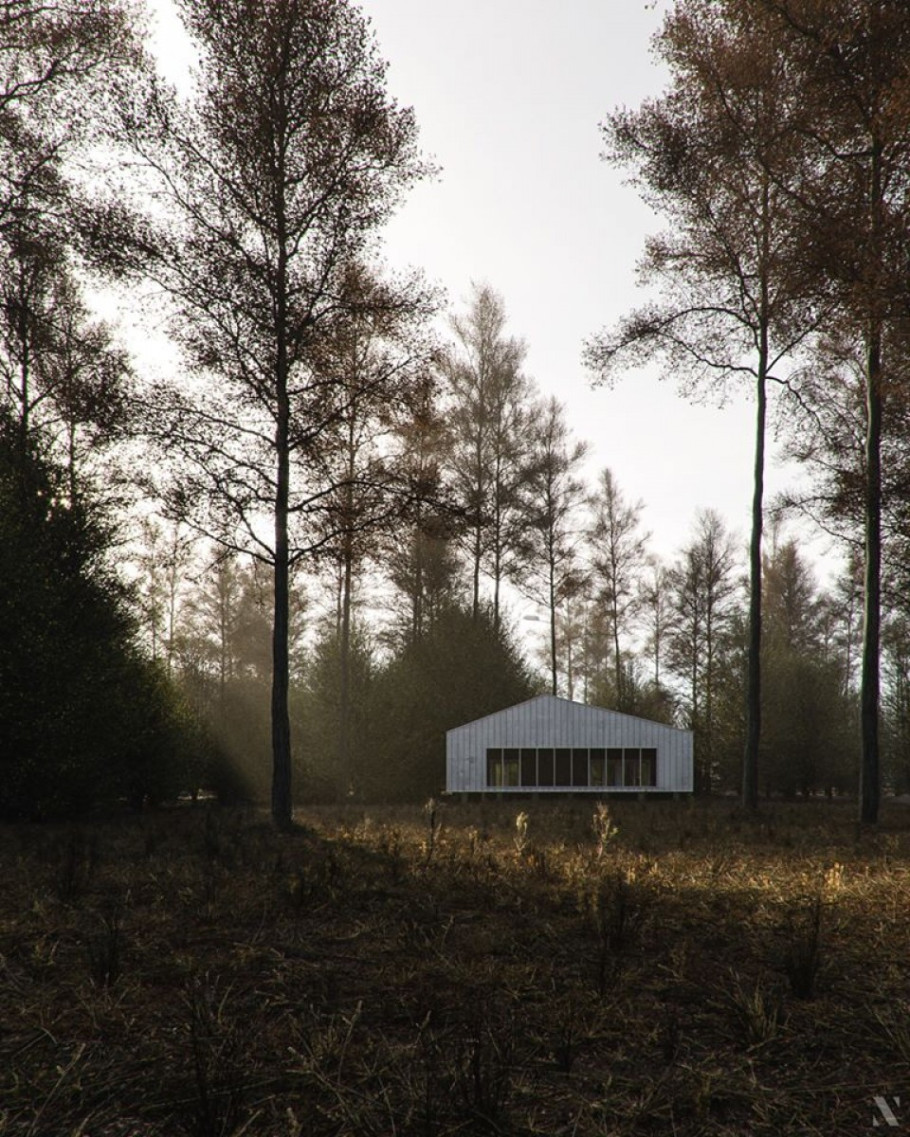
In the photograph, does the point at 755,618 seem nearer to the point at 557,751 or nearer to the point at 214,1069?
the point at 557,751

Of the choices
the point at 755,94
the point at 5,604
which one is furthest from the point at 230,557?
the point at 755,94

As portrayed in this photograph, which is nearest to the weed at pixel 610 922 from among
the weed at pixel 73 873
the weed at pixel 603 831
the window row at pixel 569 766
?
the weed at pixel 603 831

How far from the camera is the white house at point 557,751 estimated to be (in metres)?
26.5

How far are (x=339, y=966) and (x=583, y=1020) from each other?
1207mm

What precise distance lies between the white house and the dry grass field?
2068 centimetres

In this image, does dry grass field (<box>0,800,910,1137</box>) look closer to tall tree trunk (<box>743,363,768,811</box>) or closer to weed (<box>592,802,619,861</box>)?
weed (<box>592,802,619,861</box>)

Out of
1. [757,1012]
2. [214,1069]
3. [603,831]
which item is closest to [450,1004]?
[214,1069]

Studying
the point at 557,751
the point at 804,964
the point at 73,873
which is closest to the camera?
the point at 804,964

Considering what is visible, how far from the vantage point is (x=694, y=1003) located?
3270 mm

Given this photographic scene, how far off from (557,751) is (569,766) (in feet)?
→ 2.05

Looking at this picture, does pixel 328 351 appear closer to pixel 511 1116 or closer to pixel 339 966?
pixel 339 966

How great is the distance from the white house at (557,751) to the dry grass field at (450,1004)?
20676mm

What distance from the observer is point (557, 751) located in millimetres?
26625

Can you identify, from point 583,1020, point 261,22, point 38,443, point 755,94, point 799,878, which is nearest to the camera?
point 583,1020
